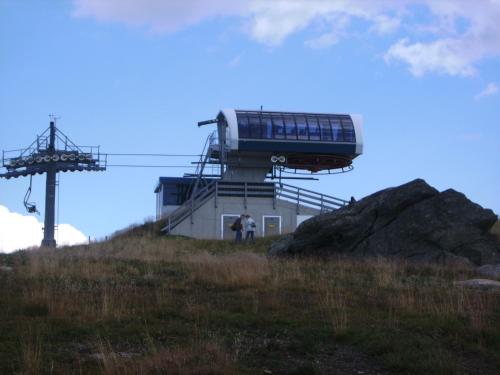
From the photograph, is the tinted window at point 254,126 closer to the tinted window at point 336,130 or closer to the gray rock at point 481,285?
the tinted window at point 336,130

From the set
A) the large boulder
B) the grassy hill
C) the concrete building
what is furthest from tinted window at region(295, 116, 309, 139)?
the grassy hill

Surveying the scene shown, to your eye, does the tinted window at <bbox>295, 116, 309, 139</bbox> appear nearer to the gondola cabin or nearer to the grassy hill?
the gondola cabin

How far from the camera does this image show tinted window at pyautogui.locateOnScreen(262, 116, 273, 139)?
50.2 metres

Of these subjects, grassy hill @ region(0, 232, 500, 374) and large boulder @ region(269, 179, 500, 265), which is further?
large boulder @ region(269, 179, 500, 265)

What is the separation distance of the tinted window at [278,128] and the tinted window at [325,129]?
265cm

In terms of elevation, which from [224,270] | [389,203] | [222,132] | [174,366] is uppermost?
[222,132]

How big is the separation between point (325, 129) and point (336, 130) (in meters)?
0.76

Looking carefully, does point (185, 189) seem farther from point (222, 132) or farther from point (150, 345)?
point (150, 345)

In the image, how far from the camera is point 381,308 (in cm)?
1091

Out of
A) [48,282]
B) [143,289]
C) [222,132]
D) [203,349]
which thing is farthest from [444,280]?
[222,132]

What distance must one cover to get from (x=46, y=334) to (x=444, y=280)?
363 inches

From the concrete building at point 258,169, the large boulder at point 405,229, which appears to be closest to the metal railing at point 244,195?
the concrete building at point 258,169

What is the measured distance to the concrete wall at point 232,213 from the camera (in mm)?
46312

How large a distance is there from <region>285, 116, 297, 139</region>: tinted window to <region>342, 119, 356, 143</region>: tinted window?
3.42 metres
